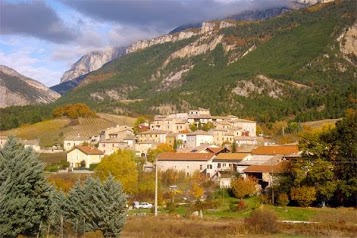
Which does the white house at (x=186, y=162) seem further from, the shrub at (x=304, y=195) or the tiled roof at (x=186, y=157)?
the shrub at (x=304, y=195)

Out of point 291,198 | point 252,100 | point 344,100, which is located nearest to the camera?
point 291,198

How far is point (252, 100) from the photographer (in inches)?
5162

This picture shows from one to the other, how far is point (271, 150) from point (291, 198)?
15512 millimetres

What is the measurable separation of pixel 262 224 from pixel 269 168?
1760cm

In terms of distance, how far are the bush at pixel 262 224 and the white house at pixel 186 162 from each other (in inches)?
1008

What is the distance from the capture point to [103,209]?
2292 centimetres

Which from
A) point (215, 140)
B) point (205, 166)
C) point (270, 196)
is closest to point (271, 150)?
point (205, 166)

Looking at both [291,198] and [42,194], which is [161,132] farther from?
[42,194]

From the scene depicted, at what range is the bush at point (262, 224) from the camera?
29.9 meters

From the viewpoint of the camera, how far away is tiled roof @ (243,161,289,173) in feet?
148

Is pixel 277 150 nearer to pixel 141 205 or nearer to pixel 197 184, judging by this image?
pixel 197 184

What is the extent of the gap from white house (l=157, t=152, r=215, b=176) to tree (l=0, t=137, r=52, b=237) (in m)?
37.5

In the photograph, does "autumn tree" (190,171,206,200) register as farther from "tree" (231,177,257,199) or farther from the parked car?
the parked car

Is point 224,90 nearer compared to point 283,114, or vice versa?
point 283,114
